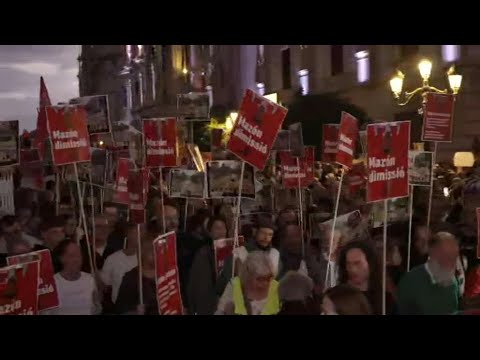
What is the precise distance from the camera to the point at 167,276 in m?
7.11

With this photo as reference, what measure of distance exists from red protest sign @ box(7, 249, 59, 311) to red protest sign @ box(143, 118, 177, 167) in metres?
1.37

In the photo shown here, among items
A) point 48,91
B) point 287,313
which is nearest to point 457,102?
point 287,313

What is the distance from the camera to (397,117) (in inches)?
311

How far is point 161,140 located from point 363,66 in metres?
2.01

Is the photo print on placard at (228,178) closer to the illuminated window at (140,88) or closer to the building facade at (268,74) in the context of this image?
the building facade at (268,74)

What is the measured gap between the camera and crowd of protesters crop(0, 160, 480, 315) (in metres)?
7.21

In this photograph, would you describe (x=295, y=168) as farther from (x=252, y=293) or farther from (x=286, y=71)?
(x=252, y=293)

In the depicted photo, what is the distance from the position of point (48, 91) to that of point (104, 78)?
0.50 metres

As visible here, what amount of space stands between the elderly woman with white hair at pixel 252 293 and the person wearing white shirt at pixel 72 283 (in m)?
1.19

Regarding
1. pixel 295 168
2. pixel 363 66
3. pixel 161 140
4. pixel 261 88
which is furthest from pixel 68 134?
pixel 363 66

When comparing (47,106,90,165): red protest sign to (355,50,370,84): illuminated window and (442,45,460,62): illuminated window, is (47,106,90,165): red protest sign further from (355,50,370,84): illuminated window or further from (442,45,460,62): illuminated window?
(442,45,460,62): illuminated window

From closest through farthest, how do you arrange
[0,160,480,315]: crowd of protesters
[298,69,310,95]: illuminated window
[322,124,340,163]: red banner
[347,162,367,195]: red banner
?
[0,160,480,315]: crowd of protesters, [347,162,367,195]: red banner, [322,124,340,163]: red banner, [298,69,310,95]: illuminated window

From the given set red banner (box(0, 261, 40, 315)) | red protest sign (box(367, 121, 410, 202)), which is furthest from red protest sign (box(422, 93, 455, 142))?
red banner (box(0, 261, 40, 315))
